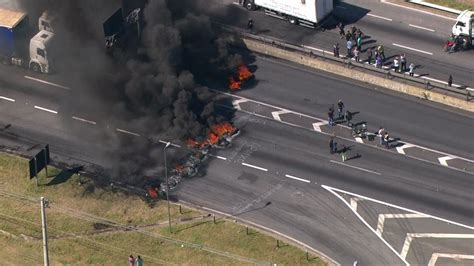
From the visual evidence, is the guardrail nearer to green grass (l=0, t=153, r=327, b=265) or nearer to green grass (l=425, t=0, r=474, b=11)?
green grass (l=425, t=0, r=474, b=11)

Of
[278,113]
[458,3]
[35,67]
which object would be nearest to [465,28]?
[458,3]

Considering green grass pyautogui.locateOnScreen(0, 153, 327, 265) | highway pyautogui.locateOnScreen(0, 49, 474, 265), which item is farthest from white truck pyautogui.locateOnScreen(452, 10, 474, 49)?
green grass pyautogui.locateOnScreen(0, 153, 327, 265)

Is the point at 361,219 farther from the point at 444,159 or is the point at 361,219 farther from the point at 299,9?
the point at 299,9

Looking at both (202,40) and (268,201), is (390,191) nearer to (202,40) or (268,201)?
(268,201)

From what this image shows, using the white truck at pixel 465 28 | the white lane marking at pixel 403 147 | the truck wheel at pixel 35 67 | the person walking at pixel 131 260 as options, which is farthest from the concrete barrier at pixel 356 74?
the person walking at pixel 131 260

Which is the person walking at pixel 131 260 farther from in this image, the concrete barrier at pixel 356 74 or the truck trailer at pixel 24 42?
the concrete barrier at pixel 356 74

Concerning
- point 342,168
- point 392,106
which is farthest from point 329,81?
point 342,168
